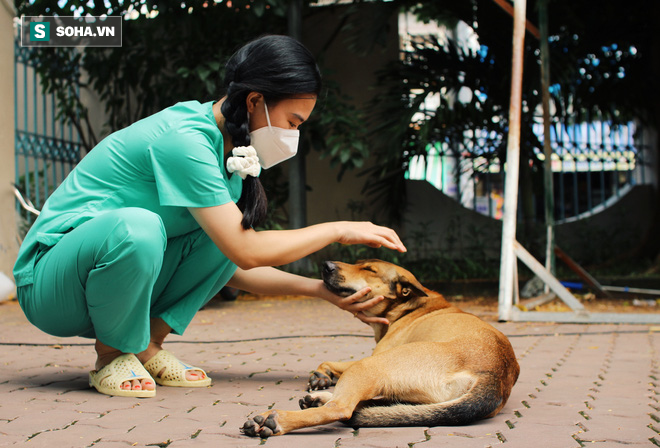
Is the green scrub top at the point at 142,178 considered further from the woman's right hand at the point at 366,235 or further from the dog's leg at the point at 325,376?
the dog's leg at the point at 325,376

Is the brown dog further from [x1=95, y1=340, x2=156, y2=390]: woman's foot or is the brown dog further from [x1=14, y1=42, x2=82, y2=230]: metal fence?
[x1=14, y1=42, x2=82, y2=230]: metal fence

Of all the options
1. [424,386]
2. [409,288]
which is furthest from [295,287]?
[424,386]

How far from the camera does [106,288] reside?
263cm

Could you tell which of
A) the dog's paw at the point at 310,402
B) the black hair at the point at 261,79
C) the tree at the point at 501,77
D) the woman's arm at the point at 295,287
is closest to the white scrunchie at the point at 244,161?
the black hair at the point at 261,79

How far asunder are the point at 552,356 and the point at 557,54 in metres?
4.92

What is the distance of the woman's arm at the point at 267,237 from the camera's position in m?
2.55

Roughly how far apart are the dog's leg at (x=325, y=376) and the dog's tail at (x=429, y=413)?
2.24ft

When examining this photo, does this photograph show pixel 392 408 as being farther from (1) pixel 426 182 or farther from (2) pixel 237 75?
(1) pixel 426 182

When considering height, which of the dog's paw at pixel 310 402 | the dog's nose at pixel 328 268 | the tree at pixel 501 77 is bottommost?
the dog's paw at pixel 310 402

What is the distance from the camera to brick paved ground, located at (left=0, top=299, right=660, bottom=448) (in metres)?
2.17

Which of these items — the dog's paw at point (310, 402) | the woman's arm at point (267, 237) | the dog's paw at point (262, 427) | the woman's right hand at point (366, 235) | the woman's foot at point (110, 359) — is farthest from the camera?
the woman's foot at point (110, 359)

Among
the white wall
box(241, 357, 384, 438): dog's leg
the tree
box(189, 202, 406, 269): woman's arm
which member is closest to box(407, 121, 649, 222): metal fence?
the tree

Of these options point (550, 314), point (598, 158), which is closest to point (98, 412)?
point (550, 314)

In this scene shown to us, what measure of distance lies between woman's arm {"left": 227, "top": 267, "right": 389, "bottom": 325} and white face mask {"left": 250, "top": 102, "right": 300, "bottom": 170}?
62cm
